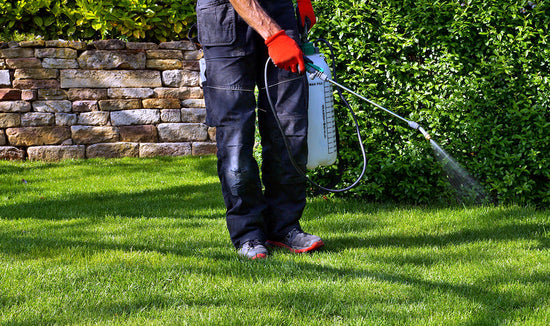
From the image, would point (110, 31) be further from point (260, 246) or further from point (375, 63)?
point (260, 246)

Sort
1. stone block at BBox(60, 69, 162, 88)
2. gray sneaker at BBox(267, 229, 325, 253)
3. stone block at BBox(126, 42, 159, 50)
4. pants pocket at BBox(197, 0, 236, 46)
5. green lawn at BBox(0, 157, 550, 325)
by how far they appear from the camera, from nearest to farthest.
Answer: green lawn at BBox(0, 157, 550, 325) < pants pocket at BBox(197, 0, 236, 46) < gray sneaker at BBox(267, 229, 325, 253) < stone block at BBox(60, 69, 162, 88) < stone block at BBox(126, 42, 159, 50)

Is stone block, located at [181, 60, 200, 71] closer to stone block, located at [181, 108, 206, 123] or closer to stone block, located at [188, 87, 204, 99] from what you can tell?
stone block, located at [188, 87, 204, 99]

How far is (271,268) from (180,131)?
13.5 ft

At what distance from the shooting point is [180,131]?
664 centimetres

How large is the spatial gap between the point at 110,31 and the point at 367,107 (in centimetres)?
370

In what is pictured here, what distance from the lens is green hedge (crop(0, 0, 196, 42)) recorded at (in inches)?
255

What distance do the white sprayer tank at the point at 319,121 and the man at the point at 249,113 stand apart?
0.51 ft

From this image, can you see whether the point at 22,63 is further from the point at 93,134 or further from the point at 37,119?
the point at 93,134

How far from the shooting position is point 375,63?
13.9 feet

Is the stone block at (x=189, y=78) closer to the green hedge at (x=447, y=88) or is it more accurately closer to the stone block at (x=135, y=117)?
the stone block at (x=135, y=117)

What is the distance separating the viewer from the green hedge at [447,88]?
156 inches

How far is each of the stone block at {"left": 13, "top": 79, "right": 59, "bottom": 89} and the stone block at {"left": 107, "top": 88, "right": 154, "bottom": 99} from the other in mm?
575

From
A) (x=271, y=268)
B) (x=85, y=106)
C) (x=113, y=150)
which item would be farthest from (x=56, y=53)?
(x=271, y=268)

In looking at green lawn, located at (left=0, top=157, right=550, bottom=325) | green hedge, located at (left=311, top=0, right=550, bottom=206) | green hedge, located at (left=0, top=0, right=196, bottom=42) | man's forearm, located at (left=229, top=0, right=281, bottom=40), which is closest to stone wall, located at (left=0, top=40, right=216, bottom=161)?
green hedge, located at (left=0, top=0, right=196, bottom=42)
